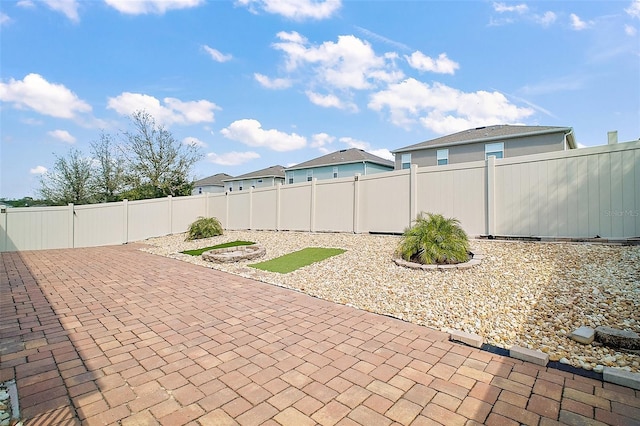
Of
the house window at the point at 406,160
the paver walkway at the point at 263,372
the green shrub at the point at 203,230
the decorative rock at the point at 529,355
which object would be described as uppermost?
the house window at the point at 406,160

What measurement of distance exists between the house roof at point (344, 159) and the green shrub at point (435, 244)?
16.2m

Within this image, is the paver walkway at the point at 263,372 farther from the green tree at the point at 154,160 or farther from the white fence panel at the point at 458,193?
the green tree at the point at 154,160

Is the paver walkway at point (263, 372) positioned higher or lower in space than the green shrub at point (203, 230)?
lower

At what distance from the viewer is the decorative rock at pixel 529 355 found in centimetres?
263

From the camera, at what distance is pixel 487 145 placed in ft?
52.6

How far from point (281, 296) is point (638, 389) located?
388cm

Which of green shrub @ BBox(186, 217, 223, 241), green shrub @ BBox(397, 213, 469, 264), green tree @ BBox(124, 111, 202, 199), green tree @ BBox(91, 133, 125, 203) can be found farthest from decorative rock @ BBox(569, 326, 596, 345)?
green tree @ BBox(91, 133, 125, 203)

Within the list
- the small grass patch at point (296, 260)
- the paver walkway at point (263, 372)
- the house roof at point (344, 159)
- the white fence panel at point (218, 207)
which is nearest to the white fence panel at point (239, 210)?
the white fence panel at point (218, 207)

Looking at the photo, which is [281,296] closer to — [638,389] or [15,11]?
[638,389]

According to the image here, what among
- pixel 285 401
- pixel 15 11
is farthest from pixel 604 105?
pixel 15 11

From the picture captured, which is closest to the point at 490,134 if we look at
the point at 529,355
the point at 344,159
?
the point at 344,159

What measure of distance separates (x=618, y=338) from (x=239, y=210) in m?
12.9

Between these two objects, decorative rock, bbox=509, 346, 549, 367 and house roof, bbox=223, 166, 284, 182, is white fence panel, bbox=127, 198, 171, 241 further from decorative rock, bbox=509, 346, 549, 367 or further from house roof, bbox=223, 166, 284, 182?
house roof, bbox=223, 166, 284, 182

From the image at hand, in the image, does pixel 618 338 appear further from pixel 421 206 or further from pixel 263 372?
pixel 421 206
